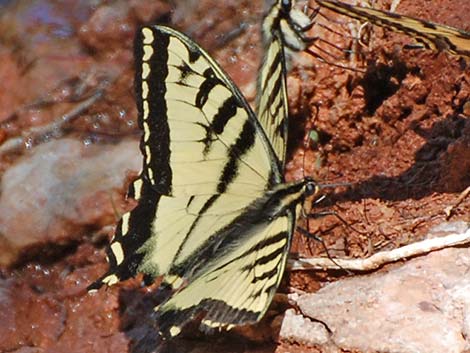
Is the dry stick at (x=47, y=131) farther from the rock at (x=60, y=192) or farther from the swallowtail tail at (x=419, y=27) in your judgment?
the swallowtail tail at (x=419, y=27)

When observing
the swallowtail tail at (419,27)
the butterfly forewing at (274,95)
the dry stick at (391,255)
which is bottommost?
the dry stick at (391,255)

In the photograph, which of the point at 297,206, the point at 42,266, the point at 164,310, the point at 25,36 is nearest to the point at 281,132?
the point at 297,206

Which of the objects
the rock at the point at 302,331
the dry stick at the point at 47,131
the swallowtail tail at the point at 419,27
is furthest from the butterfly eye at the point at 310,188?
the dry stick at the point at 47,131

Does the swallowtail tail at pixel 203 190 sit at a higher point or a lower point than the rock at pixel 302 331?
higher

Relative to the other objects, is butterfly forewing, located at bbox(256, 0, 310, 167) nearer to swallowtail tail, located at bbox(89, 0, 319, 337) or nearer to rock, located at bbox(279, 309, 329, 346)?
swallowtail tail, located at bbox(89, 0, 319, 337)

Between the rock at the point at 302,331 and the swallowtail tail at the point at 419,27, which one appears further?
the rock at the point at 302,331
